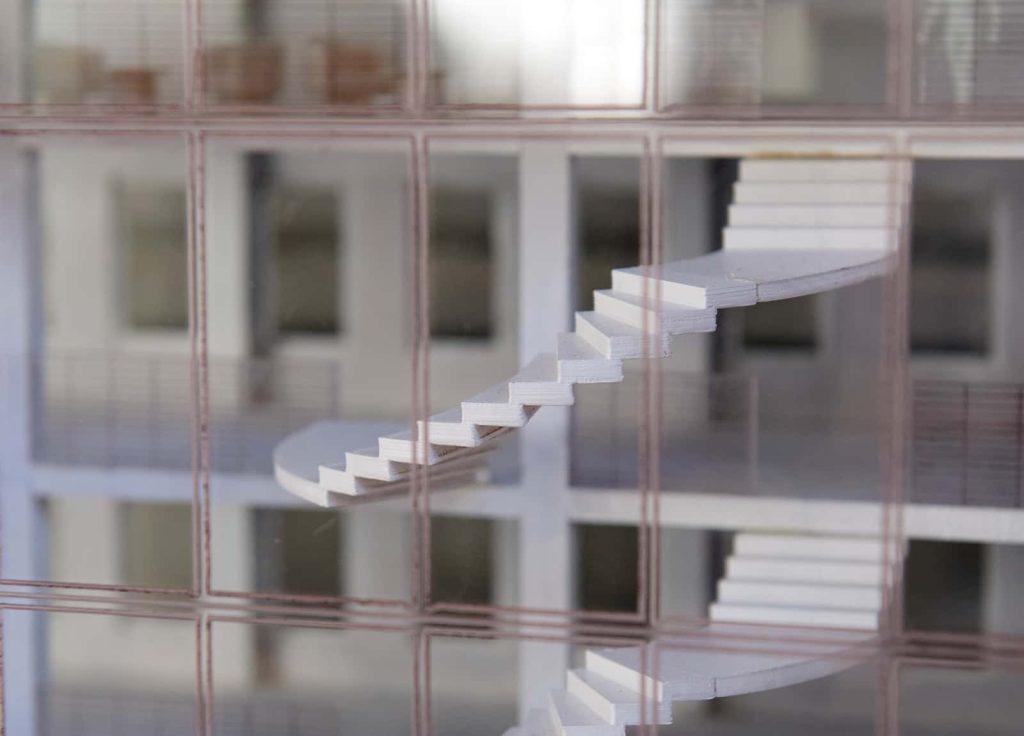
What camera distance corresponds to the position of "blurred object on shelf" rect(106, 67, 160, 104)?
6.62 m

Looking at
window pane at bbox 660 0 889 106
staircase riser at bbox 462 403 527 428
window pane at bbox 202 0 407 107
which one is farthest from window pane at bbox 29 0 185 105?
staircase riser at bbox 462 403 527 428

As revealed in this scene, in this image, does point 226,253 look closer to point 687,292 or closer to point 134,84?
point 134,84

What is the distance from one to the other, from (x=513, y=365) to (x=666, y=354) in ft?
11.2

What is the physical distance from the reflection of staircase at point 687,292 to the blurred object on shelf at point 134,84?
6.11 feet

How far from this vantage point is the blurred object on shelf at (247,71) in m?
6.50

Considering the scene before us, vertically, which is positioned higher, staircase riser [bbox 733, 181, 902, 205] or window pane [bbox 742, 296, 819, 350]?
staircase riser [bbox 733, 181, 902, 205]

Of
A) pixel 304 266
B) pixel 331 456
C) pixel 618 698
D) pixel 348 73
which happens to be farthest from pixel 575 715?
pixel 304 266

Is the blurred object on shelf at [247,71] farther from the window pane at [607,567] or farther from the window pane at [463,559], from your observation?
the window pane at [607,567]

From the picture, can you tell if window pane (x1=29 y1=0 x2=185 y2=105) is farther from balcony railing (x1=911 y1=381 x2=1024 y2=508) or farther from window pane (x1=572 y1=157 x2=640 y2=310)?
balcony railing (x1=911 y1=381 x2=1024 y2=508)

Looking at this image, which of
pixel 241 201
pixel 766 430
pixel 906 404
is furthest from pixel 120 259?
pixel 906 404

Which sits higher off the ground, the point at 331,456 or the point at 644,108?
the point at 644,108

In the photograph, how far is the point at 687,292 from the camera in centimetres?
429

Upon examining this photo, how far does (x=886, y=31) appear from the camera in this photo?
26.2 feet

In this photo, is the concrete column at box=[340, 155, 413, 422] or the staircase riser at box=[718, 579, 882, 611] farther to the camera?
the concrete column at box=[340, 155, 413, 422]
